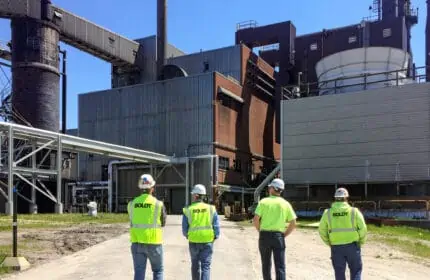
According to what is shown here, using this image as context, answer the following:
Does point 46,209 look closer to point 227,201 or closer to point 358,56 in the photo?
point 227,201

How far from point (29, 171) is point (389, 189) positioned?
86.9 feet

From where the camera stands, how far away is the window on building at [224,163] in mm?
46600

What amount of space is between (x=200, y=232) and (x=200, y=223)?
144 millimetres

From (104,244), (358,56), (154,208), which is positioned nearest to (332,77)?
(358,56)

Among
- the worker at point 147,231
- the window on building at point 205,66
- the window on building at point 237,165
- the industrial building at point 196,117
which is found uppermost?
the window on building at point 205,66

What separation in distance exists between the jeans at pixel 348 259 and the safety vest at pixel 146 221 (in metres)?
2.82

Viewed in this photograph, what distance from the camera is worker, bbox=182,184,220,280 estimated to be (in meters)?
8.23

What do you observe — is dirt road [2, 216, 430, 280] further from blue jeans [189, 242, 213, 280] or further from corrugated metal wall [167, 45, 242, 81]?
corrugated metal wall [167, 45, 242, 81]

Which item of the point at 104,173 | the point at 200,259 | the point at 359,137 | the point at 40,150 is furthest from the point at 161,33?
the point at 200,259

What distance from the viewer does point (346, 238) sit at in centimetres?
812

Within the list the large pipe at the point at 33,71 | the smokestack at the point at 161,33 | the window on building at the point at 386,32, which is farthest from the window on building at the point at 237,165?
the window on building at the point at 386,32

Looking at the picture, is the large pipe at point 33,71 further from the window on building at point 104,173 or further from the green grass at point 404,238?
the green grass at point 404,238

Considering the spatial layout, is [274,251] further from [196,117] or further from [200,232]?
[196,117]

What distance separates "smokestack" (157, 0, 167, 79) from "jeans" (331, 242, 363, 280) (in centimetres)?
4589
